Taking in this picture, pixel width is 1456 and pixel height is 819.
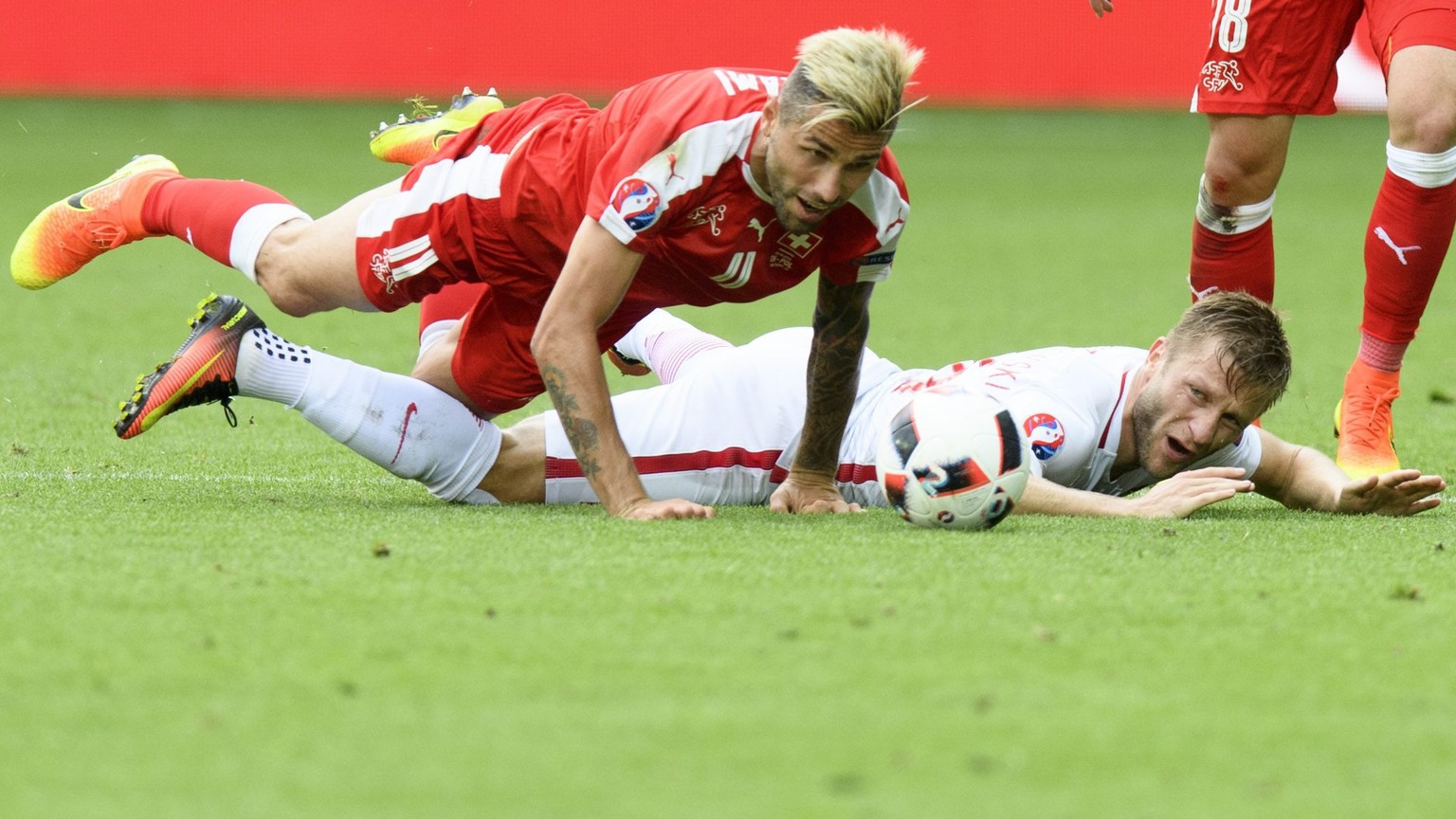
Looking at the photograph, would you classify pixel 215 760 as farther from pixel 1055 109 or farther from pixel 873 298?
pixel 1055 109

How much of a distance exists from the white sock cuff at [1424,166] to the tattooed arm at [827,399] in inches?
51.9

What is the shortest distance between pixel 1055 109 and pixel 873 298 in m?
9.94

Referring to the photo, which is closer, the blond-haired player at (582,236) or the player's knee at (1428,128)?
the blond-haired player at (582,236)

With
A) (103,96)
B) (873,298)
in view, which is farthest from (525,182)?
(103,96)

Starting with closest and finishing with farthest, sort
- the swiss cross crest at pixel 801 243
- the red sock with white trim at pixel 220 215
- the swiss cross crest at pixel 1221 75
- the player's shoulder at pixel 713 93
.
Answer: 1. the player's shoulder at pixel 713 93
2. the swiss cross crest at pixel 801 243
3. the red sock with white trim at pixel 220 215
4. the swiss cross crest at pixel 1221 75

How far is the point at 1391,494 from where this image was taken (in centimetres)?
408

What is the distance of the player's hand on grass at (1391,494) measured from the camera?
13.1 feet

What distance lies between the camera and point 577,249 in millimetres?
3746

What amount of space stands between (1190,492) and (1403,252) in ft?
3.10

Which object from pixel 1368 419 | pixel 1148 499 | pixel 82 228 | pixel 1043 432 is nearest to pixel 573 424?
pixel 1043 432

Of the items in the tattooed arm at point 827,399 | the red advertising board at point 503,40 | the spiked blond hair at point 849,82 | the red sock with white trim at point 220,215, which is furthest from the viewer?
the red advertising board at point 503,40

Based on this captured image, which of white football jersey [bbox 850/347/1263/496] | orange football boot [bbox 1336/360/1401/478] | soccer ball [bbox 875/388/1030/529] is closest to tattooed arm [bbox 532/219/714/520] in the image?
soccer ball [bbox 875/388/1030/529]

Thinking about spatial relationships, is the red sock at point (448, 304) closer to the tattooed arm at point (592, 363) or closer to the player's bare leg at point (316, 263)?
the player's bare leg at point (316, 263)

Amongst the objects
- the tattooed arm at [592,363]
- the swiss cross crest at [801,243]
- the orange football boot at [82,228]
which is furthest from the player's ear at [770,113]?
the orange football boot at [82,228]
